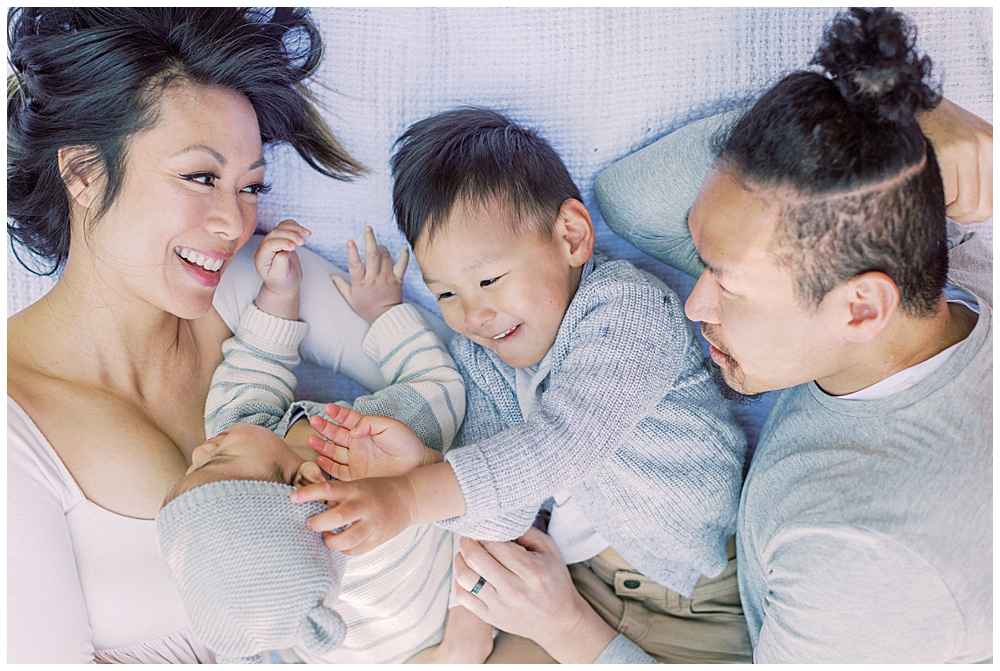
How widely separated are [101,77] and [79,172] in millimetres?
141

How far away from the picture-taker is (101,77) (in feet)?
3.19

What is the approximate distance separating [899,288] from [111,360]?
115 centimetres

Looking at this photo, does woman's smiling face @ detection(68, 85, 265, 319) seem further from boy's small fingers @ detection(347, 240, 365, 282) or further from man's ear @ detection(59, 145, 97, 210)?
boy's small fingers @ detection(347, 240, 365, 282)

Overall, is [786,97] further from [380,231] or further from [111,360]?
[111,360]

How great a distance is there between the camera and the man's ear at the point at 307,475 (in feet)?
3.12

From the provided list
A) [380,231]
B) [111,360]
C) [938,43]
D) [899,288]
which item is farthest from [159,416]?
[938,43]

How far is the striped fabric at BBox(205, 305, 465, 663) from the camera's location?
1080 millimetres

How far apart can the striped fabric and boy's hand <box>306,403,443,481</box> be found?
0.10 meters

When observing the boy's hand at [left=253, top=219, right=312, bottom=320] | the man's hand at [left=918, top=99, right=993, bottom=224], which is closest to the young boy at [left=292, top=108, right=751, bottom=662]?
the boy's hand at [left=253, top=219, right=312, bottom=320]

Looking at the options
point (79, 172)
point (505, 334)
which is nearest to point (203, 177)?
point (79, 172)

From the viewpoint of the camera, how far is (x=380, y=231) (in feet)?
4.07

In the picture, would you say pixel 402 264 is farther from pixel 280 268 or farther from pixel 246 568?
pixel 246 568

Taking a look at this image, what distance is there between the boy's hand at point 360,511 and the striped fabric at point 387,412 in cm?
14

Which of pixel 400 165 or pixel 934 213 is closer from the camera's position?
pixel 934 213
